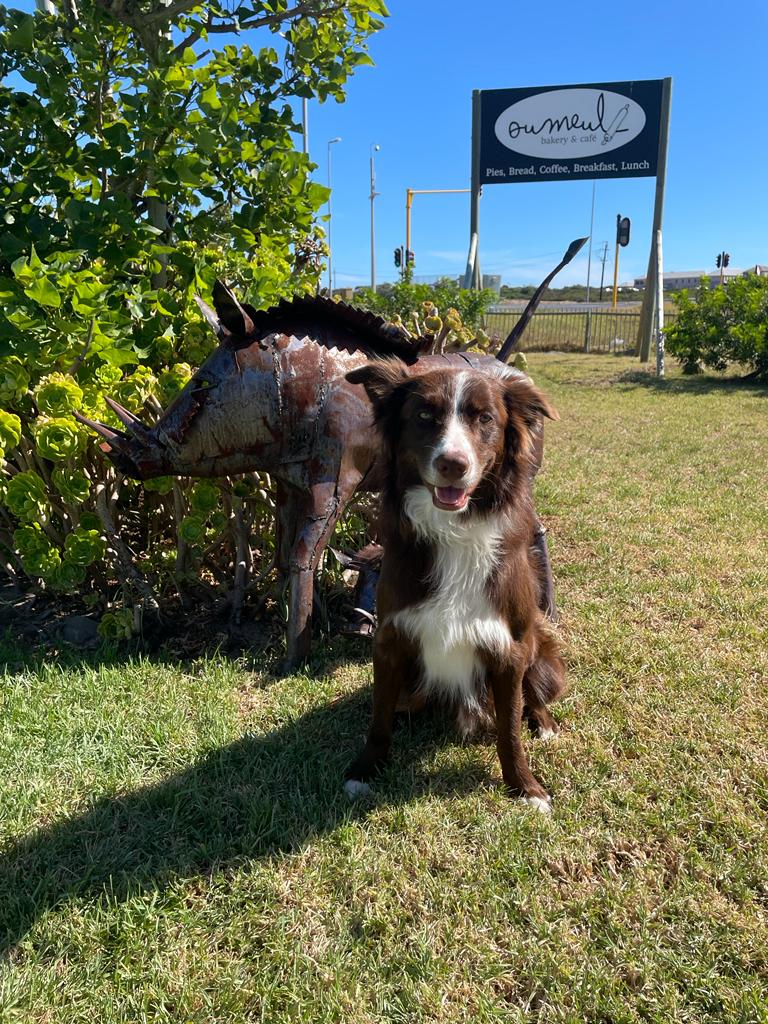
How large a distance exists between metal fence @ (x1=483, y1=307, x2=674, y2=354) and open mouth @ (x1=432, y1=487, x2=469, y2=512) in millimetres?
19725

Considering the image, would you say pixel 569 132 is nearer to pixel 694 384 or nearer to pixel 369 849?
pixel 694 384

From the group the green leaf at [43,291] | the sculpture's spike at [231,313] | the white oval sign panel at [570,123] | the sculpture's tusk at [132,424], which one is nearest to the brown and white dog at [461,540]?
the sculpture's spike at [231,313]

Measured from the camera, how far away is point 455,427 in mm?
2111

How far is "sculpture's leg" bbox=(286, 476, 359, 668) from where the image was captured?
297cm

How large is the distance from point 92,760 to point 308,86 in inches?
134

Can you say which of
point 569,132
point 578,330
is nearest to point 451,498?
point 569,132

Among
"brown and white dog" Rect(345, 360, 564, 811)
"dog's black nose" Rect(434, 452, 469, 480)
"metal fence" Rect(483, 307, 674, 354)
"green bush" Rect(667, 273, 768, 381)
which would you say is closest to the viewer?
"dog's black nose" Rect(434, 452, 469, 480)

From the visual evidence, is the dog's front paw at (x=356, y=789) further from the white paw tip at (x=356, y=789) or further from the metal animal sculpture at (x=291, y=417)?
the metal animal sculpture at (x=291, y=417)

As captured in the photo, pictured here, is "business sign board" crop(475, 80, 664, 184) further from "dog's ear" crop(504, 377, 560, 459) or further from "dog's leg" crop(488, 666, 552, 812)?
"dog's leg" crop(488, 666, 552, 812)

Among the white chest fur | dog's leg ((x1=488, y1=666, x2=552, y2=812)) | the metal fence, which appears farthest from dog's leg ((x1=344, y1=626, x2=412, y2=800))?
the metal fence

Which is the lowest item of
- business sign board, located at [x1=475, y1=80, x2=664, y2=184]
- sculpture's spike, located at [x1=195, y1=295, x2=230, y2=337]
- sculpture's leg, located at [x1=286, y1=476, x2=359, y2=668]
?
sculpture's leg, located at [x1=286, y1=476, x2=359, y2=668]

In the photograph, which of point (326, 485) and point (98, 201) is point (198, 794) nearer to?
point (326, 485)

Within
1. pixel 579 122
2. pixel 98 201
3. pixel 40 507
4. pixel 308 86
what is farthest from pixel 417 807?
pixel 579 122

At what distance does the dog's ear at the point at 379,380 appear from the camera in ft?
7.57
